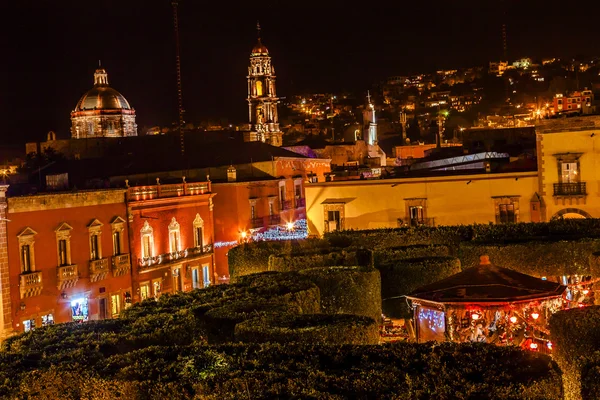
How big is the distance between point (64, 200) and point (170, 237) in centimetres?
809

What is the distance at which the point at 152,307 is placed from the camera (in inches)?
561

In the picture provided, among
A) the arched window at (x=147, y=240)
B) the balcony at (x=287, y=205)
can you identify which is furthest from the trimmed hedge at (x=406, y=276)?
the balcony at (x=287, y=205)

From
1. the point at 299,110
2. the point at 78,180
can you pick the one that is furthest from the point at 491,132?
the point at 299,110

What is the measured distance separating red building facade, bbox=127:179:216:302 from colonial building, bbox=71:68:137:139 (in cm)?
3575

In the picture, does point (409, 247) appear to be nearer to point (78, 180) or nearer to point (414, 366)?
point (414, 366)

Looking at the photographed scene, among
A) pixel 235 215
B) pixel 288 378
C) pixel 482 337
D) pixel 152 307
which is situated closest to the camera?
pixel 288 378

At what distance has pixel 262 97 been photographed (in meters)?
71.2

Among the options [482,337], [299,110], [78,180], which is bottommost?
[482,337]

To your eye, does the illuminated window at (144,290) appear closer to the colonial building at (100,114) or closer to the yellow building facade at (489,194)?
the yellow building facade at (489,194)

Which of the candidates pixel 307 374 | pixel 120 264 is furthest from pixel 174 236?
pixel 307 374

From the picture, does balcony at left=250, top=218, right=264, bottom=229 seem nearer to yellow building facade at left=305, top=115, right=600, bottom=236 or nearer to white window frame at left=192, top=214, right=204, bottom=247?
white window frame at left=192, top=214, right=204, bottom=247

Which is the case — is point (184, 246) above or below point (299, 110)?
below

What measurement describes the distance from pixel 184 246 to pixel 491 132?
77.8 feet

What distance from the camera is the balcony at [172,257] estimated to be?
3384cm
